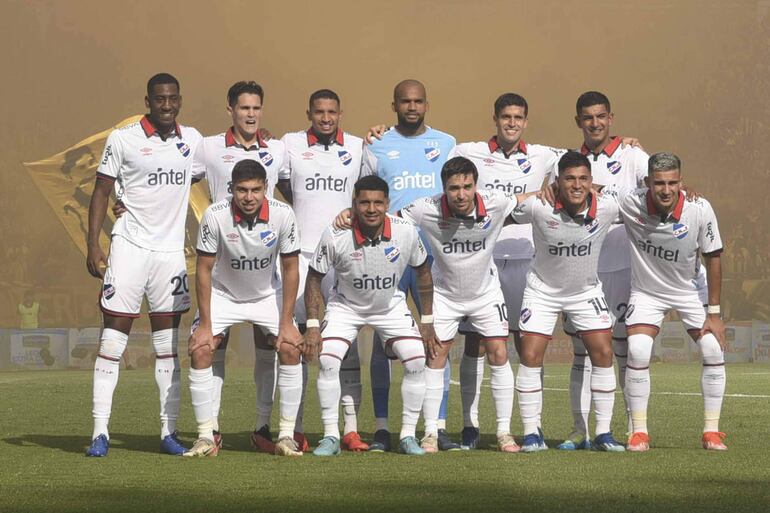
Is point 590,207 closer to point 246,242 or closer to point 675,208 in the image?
point 675,208

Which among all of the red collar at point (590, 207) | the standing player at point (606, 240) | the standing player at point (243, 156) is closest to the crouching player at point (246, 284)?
the standing player at point (243, 156)

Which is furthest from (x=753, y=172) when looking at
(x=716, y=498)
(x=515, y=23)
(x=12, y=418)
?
(x=716, y=498)

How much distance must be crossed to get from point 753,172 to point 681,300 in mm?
33444

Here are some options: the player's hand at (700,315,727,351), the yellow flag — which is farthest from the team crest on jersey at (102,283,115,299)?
the yellow flag

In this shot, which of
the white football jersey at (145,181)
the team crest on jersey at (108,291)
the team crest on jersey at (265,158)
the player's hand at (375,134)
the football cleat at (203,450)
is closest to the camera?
the football cleat at (203,450)

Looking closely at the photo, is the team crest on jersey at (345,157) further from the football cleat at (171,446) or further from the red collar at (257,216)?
the football cleat at (171,446)

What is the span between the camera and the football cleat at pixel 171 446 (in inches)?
324

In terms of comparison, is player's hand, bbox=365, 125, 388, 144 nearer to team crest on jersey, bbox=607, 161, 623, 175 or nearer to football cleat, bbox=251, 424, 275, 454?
team crest on jersey, bbox=607, 161, 623, 175

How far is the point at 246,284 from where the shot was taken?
8.31 m

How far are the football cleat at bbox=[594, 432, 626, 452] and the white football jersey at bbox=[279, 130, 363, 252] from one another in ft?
7.26

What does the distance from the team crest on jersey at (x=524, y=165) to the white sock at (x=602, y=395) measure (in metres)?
1.40

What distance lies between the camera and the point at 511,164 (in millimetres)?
8984

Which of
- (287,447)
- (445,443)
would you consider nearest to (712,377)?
(445,443)

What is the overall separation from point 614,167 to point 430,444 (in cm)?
225
